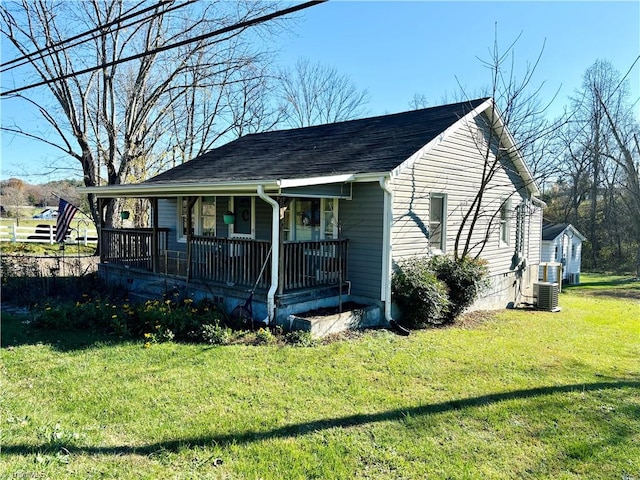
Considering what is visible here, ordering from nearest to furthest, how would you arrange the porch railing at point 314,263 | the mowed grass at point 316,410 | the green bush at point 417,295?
the mowed grass at point 316,410
the porch railing at point 314,263
the green bush at point 417,295

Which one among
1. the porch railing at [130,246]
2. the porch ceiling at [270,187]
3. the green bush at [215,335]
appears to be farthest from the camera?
the porch railing at [130,246]

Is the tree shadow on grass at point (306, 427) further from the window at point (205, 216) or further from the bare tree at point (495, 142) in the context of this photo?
the window at point (205, 216)

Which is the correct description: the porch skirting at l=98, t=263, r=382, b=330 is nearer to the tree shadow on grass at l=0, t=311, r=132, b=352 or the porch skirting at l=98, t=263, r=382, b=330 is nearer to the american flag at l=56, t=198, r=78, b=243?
the american flag at l=56, t=198, r=78, b=243

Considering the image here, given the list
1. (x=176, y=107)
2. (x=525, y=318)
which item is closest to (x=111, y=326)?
(x=525, y=318)

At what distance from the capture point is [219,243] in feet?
31.7

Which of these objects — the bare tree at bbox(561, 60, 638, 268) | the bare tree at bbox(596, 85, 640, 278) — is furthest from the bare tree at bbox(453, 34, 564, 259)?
the bare tree at bbox(561, 60, 638, 268)

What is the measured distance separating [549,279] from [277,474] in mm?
16362

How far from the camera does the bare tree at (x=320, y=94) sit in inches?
1287

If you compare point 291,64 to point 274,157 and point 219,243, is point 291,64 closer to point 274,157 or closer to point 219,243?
point 274,157

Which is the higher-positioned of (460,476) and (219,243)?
(219,243)

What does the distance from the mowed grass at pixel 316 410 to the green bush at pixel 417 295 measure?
3.84 feet

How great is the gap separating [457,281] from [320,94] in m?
26.7

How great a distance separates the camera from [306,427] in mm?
4477

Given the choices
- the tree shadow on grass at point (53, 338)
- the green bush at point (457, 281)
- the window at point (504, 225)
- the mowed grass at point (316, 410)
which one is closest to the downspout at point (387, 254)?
the mowed grass at point (316, 410)
